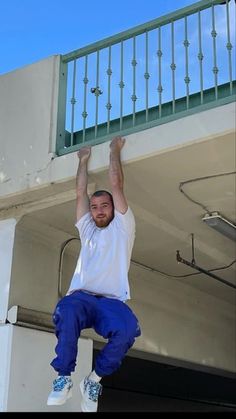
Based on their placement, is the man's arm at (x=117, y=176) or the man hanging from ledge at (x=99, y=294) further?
the man's arm at (x=117, y=176)

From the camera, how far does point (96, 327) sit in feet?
12.7

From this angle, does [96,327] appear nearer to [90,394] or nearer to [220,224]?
[90,394]

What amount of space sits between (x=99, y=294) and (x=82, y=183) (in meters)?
0.97

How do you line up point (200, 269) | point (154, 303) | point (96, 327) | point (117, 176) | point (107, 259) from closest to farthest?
point (96, 327)
point (107, 259)
point (117, 176)
point (200, 269)
point (154, 303)

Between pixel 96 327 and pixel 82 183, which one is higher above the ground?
pixel 82 183

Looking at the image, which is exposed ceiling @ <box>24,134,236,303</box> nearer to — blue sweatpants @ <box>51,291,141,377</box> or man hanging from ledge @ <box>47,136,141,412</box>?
man hanging from ledge @ <box>47,136,141,412</box>

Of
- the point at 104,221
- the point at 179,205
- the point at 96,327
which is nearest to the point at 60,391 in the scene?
the point at 96,327

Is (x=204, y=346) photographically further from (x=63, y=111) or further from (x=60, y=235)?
(x=63, y=111)

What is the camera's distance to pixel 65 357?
3639mm

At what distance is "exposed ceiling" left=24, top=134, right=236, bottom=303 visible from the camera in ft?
14.6

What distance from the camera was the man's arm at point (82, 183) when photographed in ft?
14.3

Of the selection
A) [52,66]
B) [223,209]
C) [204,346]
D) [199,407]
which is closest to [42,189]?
[52,66]

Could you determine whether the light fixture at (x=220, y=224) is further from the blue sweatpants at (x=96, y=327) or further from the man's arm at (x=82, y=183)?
the blue sweatpants at (x=96, y=327)

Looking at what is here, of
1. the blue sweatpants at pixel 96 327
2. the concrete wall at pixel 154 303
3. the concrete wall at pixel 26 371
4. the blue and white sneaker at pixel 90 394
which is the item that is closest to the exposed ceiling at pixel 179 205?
the concrete wall at pixel 154 303
